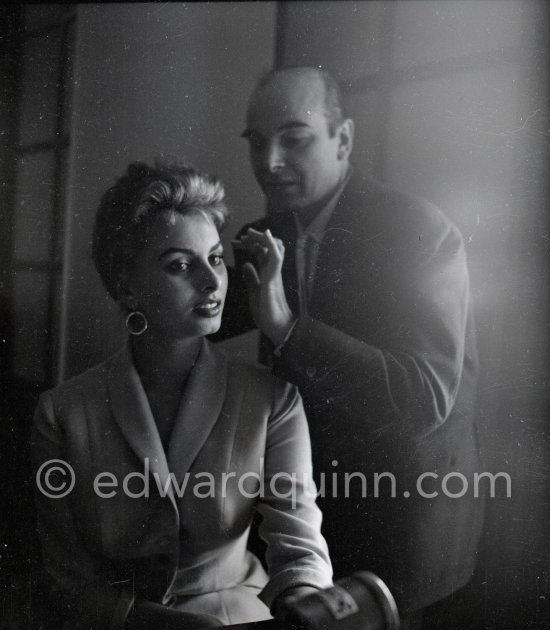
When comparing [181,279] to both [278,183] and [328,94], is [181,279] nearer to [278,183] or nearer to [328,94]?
[278,183]

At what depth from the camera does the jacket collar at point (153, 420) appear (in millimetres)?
1165

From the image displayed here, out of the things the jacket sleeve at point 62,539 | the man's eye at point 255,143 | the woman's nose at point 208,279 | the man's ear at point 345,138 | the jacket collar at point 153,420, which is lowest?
the jacket sleeve at point 62,539

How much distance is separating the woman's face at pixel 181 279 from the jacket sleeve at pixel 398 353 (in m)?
Answer: 0.16

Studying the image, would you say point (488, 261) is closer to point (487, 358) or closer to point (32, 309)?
point (487, 358)

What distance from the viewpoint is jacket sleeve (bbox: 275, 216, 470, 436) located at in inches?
49.8

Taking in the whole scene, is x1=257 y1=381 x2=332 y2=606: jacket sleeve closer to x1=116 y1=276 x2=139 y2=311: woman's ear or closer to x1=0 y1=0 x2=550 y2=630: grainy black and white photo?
x1=0 y1=0 x2=550 y2=630: grainy black and white photo

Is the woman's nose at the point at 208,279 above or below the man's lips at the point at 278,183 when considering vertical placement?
below

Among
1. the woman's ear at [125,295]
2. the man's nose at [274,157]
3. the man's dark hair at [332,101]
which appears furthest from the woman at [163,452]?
the man's dark hair at [332,101]

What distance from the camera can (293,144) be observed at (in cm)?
125

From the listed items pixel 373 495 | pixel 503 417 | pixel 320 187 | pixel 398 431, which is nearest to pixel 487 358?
pixel 503 417

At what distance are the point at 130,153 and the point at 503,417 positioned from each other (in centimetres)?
87

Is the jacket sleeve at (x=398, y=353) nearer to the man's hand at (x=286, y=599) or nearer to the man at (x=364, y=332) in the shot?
the man at (x=364, y=332)

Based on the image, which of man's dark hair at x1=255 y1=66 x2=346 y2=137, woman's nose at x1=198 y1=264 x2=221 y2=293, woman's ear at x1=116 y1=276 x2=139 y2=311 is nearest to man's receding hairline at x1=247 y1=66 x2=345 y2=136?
man's dark hair at x1=255 y1=66 x2=346 y2=137

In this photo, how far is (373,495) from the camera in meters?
1.31
